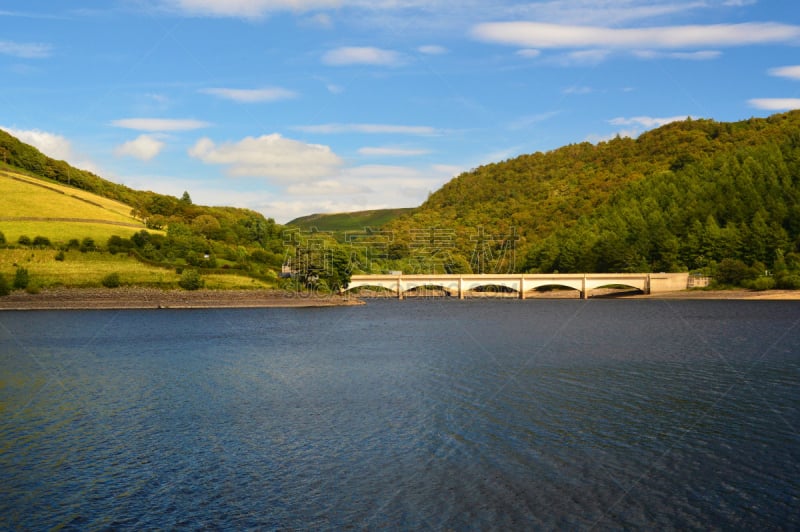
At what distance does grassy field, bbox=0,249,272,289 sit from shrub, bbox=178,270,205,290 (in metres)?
1.40

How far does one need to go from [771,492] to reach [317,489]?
1534cm

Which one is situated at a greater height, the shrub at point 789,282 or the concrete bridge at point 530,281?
the shrub at point 789,282

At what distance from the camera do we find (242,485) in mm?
23562

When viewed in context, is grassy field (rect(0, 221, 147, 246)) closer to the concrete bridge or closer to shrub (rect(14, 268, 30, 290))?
shrub (rect(14, 268, 30, 290))

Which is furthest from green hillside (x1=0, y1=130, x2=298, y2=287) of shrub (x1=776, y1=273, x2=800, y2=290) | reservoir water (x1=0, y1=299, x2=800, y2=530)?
shrub (x1=776, y1=273, x2=800, y2=290)

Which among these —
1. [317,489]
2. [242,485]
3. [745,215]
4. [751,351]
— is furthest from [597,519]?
[745,215]

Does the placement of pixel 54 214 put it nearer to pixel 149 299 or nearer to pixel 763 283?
pixel 149 299

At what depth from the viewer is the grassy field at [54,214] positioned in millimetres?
134250

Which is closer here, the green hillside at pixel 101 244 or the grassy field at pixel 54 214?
the green hillside at pixel 101 244

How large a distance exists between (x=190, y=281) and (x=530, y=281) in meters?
77.9

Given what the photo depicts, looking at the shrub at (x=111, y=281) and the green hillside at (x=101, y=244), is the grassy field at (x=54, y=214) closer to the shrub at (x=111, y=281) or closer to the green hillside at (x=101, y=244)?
the green hillside at (x=101, y=244)

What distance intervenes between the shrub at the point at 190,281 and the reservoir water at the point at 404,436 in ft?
199

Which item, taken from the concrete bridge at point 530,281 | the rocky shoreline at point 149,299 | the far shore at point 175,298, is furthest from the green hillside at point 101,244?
the concrete bridge at point 530,281

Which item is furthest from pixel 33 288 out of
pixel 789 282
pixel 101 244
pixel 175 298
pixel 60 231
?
pixel 789 282
